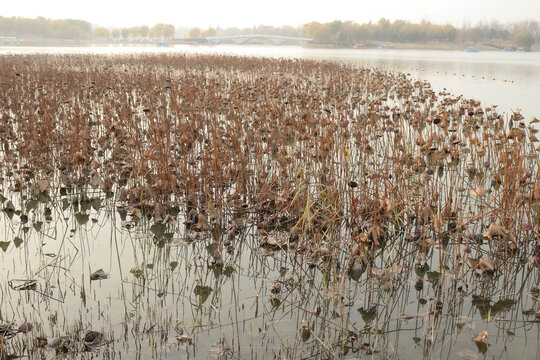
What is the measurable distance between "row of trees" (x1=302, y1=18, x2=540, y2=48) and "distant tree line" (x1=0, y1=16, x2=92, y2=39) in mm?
73766

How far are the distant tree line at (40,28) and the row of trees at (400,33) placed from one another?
7377cm

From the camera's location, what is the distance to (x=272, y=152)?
24.5 feet

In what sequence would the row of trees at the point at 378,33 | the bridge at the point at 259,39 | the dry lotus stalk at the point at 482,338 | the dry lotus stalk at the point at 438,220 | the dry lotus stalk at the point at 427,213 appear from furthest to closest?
the row of trees at the point at 378,33 < the bridge at the point at 259,39 < the dry lotus stalk at the point at 427,213 < the dry lotus stalk at the point at 438,220 < the dry lotus stalk at the point at 482,338

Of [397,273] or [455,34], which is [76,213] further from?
[455,34]

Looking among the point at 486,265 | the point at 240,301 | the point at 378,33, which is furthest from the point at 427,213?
the point at 378,33

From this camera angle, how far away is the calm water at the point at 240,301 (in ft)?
9.93

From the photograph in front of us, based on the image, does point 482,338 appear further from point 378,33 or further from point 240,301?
point 378,33

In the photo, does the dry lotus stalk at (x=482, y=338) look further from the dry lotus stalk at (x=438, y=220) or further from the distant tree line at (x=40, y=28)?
the distant tree line at (x=40, y=28)

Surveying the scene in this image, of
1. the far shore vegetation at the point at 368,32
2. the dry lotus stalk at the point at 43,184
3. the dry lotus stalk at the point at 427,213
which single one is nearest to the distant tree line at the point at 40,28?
the far shore vegetation at the point at 368,32

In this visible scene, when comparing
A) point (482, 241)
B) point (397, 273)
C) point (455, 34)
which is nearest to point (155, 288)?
point (397, 273)

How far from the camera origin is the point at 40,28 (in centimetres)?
14925

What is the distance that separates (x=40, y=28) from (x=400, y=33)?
108894mm

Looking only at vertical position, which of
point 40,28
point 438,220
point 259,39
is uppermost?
point 40,28

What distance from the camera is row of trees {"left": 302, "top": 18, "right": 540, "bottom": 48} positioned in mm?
138125
